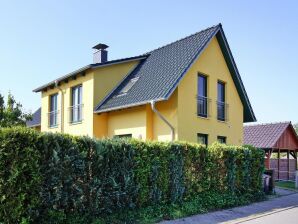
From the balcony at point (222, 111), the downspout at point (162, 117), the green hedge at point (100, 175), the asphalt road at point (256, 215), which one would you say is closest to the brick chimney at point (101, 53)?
the downspout at point (162, 117)

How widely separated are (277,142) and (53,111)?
15.6m

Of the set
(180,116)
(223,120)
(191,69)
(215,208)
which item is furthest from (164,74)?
(215,208)

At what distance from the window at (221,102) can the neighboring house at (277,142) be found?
8.41 metres

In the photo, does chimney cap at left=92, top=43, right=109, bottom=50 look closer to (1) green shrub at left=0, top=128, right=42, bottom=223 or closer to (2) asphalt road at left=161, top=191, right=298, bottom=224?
(2) asphalt road at left=161, top=191, right=298, bottom=224

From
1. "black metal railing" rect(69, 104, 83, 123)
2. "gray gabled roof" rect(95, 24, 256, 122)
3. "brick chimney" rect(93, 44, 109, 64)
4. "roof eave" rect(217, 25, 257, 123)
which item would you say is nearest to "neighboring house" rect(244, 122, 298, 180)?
"roof eave" rect(217, 25, 257, 123)

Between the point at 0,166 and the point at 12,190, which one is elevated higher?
the point at 0,166

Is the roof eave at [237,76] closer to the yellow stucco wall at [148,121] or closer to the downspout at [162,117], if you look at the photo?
the yellow stucco wall at [148,121]

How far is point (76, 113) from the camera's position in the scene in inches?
746

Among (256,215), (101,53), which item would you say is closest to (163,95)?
(256,215)

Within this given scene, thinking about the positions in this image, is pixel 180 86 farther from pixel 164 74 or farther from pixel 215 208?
pixel 215 208

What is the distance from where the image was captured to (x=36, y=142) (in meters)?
7.63

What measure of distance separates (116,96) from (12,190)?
35.2 ft

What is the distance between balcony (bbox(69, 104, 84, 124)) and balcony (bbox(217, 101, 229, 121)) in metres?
6.83

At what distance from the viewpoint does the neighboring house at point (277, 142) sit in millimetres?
25922
